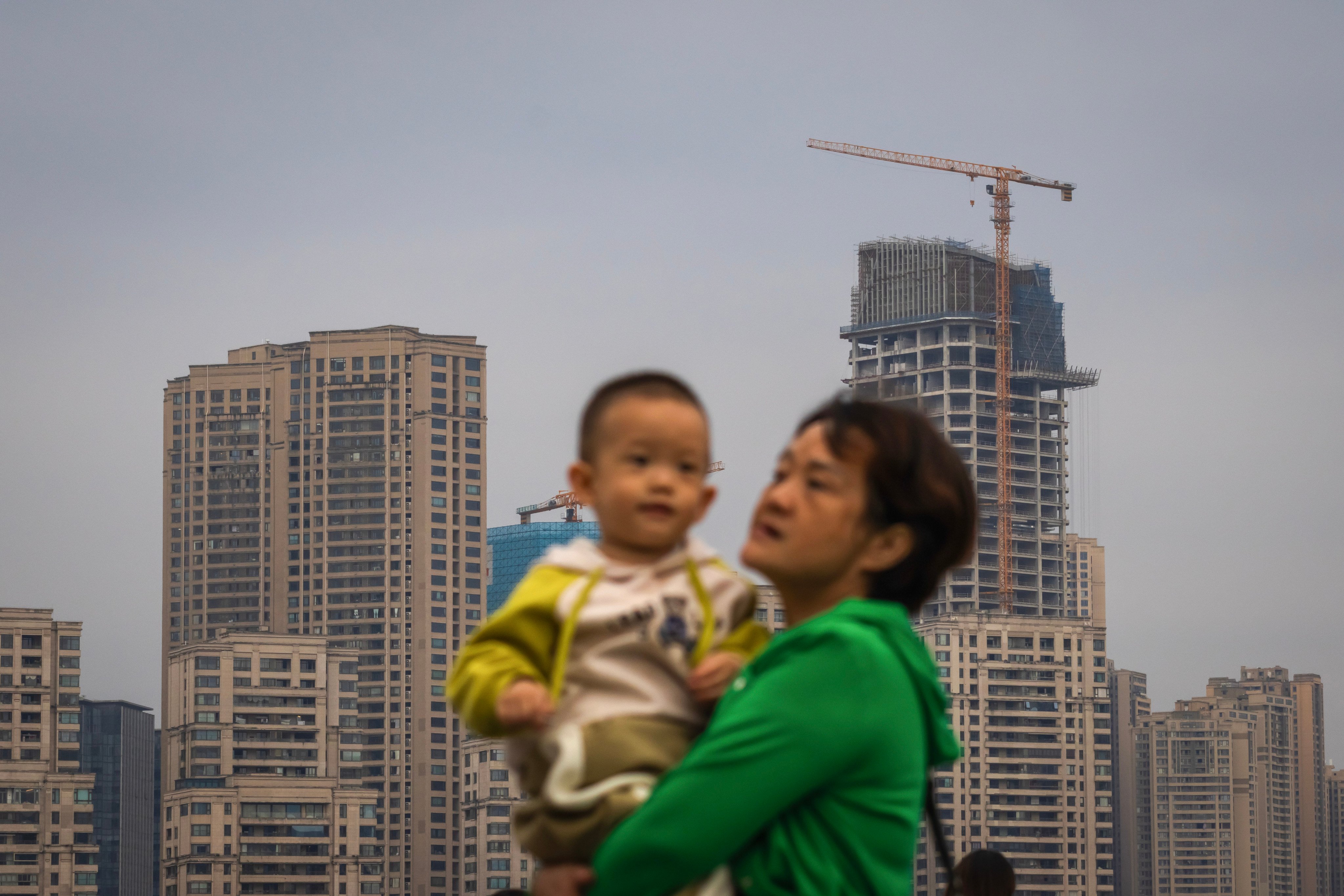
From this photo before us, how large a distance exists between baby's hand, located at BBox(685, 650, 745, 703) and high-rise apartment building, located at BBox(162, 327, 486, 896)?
12198cm

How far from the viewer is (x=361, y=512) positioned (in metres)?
130

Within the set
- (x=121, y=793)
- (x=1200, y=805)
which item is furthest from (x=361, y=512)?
(x=1200, y=805)

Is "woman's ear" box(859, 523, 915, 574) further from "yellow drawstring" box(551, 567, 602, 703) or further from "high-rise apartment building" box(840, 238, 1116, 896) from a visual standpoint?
"high-rise apartment building" box(840, 238, 1116, 896)

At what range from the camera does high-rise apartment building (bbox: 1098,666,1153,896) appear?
146 m

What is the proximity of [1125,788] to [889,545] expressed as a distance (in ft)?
513

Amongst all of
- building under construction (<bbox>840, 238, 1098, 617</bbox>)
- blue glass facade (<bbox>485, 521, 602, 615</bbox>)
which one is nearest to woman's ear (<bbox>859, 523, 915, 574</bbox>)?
building under construction (<bbox>840, 238, 1098, 617</bbox>)

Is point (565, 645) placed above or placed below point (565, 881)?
above

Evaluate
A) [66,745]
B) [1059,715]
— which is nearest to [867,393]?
[66,745]

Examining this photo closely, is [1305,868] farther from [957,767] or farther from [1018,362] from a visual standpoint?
[957,767]

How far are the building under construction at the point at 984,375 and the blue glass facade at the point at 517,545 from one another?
36.5m

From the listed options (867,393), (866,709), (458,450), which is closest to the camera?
(866,709)

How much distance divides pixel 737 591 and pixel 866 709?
44 centimetres

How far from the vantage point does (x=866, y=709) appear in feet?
9.13

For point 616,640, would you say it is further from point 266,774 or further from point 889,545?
point 266,774
